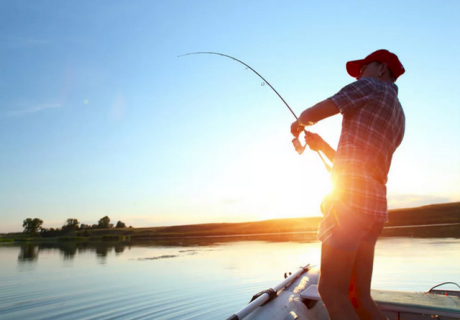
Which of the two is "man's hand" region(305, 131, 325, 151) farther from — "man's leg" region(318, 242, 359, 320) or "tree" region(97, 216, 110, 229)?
"tree" region(97, 216, 110, 229)

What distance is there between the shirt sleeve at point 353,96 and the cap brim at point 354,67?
0.44m

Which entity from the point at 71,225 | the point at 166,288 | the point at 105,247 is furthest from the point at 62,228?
the point at 166,288

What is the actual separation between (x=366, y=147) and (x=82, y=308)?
10.5 metres

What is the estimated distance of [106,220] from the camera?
128 metres

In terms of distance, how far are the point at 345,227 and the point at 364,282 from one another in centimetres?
62

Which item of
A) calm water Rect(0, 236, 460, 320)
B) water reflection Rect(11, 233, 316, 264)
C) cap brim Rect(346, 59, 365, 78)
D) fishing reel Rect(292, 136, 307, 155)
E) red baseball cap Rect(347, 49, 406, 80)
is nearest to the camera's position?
red baseball cap Rect(347, 49, 406, 80)

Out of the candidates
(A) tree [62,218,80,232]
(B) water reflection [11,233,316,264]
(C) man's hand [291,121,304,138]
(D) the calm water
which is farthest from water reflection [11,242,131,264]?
(A) tree [62,218,80,232]

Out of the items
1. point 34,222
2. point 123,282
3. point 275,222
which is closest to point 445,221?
point 275,222

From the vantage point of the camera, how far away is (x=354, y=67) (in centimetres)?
A: 266

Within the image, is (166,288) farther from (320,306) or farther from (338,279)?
(338,279)

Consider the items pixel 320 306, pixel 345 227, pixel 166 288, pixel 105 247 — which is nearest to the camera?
pixel 345 227

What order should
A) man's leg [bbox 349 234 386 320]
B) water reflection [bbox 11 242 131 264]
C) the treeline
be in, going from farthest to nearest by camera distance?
the treeline, water reflection [bbox 11 242 131 264], man's leg [bbox 349 234 386 320]

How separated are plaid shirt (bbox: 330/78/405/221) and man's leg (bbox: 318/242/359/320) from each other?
0.34 meters

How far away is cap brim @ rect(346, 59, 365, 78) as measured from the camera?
8.52 ft
